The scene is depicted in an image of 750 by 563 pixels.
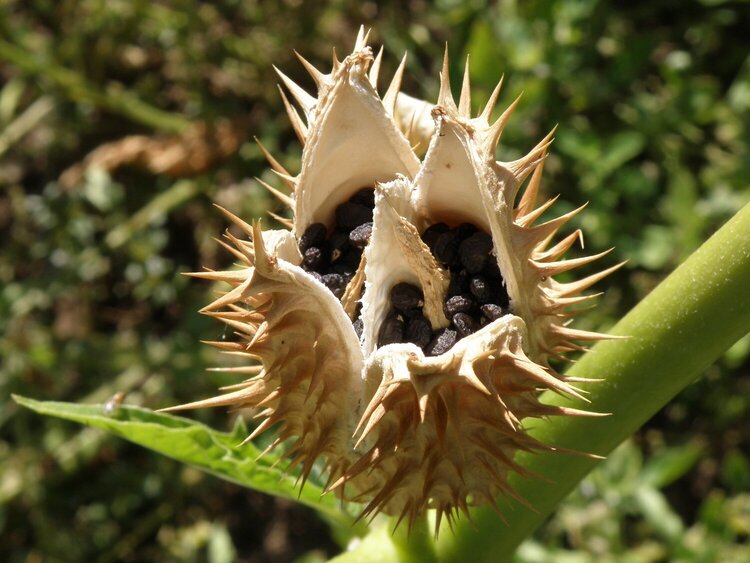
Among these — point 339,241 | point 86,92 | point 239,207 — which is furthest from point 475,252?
point 86,92

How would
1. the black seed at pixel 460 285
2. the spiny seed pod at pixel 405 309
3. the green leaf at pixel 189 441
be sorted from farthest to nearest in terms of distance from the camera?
the green leaf at pixel 189 441 → the black seed at pixel 460 285 → the spiny seed pod at pixel 405 309

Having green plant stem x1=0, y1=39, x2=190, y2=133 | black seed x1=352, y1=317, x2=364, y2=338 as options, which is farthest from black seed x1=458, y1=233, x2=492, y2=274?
green plant stem x1=0, y1=39, x2=190, y2=133

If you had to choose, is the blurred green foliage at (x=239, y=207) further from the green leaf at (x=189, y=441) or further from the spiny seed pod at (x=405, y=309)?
the spiny seed pod at (x=405, y=309)

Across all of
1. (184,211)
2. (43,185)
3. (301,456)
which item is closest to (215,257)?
(184,211)

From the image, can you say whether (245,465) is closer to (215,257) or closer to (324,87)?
(324,87)

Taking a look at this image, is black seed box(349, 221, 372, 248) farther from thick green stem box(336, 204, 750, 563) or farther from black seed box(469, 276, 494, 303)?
thick green stem box(336, 204, 750, 563)

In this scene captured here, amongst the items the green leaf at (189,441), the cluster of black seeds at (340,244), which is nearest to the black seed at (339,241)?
the cluster of black seeds at (340,244)
